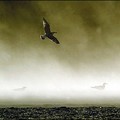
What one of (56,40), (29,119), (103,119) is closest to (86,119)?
(103,119)

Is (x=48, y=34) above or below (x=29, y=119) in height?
above

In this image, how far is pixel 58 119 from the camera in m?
97.4

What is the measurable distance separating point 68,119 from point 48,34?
1657 cm

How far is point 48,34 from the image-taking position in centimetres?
9394

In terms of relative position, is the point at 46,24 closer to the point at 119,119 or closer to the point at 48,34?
the point at 48,34

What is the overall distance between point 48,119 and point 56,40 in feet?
51.4

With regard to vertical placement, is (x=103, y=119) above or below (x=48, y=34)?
below

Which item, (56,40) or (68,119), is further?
(68,119)

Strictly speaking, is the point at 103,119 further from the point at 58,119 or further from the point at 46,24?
the point at 46,24

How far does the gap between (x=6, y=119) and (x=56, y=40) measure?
1791cm

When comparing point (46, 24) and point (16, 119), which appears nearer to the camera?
point (46, 24)

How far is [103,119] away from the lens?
99562 mm

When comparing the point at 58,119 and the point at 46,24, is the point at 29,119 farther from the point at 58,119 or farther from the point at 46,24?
the point at 46,24

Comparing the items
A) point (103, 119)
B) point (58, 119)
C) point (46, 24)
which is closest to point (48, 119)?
point (58, 119)
